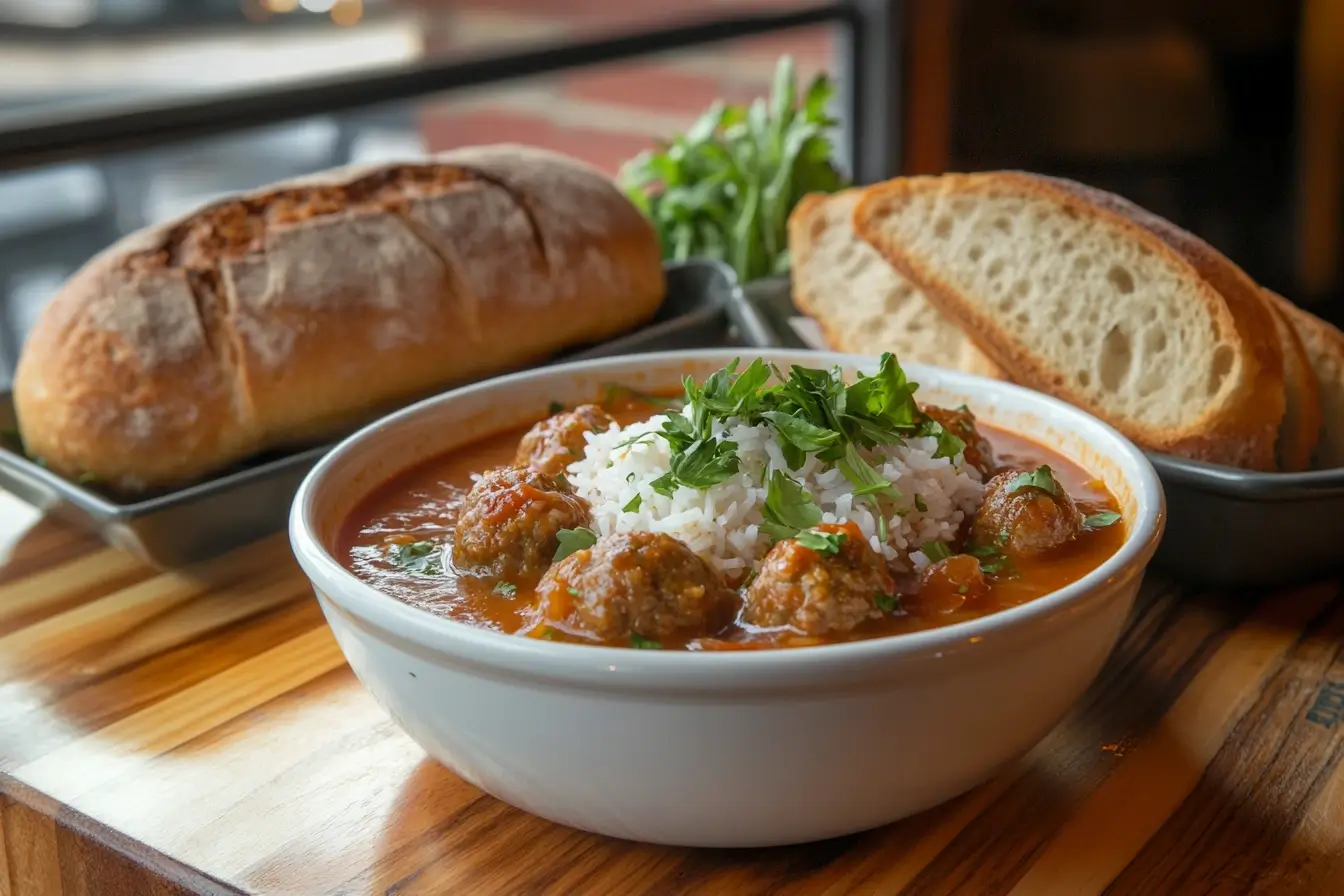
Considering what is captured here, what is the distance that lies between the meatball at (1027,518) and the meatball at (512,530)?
1.39 ft

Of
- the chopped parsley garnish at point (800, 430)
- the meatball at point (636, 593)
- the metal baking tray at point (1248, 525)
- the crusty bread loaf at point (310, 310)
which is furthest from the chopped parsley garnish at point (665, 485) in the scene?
the crusty bread loaf at point (310, 310)

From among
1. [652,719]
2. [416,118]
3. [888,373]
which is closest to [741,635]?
[652,719]

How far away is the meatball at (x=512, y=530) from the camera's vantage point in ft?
4.58

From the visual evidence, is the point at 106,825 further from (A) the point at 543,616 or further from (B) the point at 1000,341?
(B) the point at 1000,341

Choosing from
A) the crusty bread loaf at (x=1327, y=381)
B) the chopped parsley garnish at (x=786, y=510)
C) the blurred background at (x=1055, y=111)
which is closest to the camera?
the chopped parsley garnish at (x=786, y=510)

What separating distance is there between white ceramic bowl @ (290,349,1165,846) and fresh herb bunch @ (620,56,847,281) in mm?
1804

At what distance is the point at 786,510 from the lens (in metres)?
1.38

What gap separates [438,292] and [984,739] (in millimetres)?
1358

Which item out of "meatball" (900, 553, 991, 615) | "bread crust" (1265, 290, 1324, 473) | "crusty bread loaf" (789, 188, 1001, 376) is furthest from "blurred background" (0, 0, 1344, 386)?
"meatball" (900, 553, 991, 615)

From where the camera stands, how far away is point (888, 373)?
1.53 metres

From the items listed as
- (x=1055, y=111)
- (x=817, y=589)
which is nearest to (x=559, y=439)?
(x=817, y=589)

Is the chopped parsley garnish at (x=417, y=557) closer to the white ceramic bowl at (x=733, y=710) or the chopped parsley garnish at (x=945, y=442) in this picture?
the white ceramic bowl at (x=733, y=710)

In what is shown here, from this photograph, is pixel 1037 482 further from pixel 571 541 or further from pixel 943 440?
pixel 571 541

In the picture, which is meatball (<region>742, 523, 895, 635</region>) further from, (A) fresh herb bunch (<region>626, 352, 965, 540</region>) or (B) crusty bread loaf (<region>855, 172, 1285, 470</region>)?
(B) crusty bread loaf (<region>855, 172, 1285, 470</region>)
